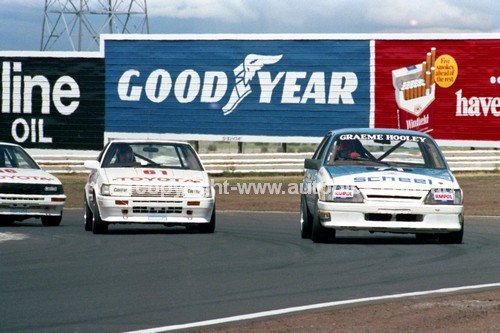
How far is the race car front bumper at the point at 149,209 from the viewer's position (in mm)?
16594

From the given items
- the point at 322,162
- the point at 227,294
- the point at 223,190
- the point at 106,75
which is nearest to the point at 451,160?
the point at 223,190

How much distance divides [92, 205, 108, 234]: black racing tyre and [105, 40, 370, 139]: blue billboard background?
2146 centimetres

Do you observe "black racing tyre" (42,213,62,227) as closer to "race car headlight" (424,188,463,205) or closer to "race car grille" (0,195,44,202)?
"race car grille" (0,195,44,202)

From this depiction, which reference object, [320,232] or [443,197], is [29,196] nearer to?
[320,232]

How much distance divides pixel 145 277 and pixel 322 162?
503cm

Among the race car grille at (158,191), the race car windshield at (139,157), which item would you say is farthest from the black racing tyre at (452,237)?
the race car windshield at (139,157)

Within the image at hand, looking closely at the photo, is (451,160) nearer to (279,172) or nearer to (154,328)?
(279,172)

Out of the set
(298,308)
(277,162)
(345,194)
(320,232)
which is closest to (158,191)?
(320,232)

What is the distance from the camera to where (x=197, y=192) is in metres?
16.8

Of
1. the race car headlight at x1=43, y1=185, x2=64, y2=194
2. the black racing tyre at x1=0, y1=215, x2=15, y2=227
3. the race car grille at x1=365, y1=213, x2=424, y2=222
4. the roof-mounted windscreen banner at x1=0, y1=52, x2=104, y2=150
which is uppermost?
the roof-mounted windscreen banner at x1=0, y1=52, x2=104, y2=150

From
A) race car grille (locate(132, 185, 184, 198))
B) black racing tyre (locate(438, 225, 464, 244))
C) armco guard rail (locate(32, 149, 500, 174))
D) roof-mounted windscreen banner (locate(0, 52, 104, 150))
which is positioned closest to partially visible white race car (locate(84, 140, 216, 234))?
race car grille (locate(132, 185, 184, 198))

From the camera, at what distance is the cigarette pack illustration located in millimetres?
37031

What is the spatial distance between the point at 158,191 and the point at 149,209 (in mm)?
282

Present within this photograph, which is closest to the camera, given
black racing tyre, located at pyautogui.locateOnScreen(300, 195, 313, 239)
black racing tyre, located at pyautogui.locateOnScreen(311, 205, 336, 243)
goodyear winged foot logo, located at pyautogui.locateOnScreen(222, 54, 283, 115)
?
black racing tyre, located at pyautogui.locateOnScreen(311, 205, 336, 243)
